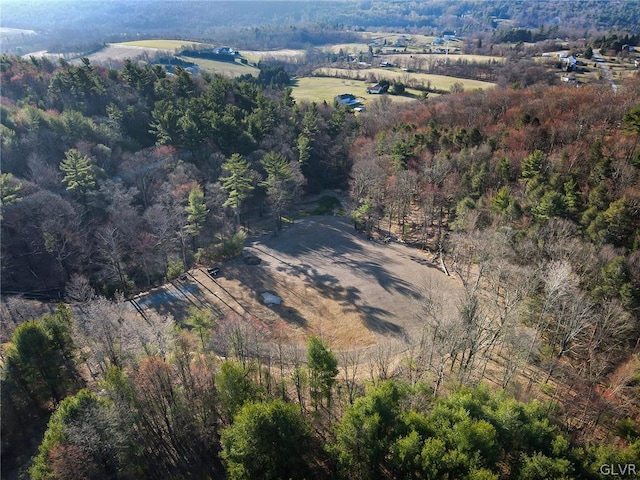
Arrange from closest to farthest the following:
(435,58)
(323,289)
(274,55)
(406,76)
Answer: (323,289) < (406,76) < (435,58) < (274,55)

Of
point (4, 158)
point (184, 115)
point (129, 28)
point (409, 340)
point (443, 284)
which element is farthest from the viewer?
point (129, 28)

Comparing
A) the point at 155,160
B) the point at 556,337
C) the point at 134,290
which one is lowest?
the point at 134,290

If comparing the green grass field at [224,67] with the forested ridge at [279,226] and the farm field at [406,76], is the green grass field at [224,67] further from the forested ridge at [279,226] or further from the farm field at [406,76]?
the forested ridge at [279,226]

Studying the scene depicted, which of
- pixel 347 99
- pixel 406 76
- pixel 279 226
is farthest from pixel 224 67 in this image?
pixel 279 226

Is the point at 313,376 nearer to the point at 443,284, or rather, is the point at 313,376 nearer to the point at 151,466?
the point at 151,466

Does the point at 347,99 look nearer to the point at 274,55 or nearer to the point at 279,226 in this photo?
the point at 279,226

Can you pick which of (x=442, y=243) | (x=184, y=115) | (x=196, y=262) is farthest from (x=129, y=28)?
(x=442, y=243)

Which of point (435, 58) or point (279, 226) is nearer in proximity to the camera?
point (279, 226)
